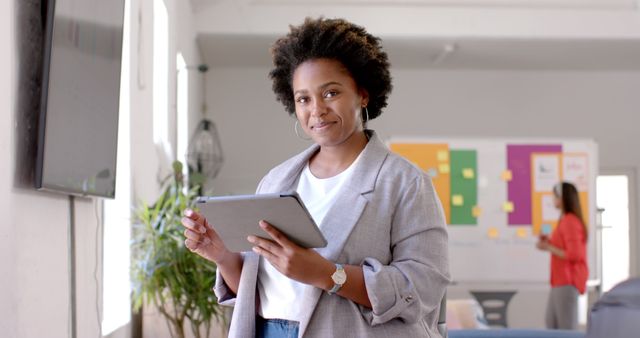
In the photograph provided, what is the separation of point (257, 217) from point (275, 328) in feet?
0.80

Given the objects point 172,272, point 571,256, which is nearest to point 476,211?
point 571,256

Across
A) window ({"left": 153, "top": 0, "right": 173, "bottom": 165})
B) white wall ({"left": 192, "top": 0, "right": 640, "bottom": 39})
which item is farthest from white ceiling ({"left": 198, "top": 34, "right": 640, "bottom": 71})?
window ({"left": 153, "top": 0, "right": 173, "bottom": 165})

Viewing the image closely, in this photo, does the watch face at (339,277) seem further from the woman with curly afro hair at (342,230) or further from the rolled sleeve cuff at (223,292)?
the rolled sleeve cuff at (223,292)

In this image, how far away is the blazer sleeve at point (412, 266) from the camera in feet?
5.28

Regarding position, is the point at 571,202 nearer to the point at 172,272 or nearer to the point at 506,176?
A: the point at 506,176

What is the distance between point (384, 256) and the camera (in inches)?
65.9

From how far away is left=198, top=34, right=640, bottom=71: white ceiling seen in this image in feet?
31.2

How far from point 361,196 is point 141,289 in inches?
112

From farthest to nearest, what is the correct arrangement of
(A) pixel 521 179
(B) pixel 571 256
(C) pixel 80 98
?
(A) pixel 521 179, (B) pixel 571 256, (C) pixel 80 98

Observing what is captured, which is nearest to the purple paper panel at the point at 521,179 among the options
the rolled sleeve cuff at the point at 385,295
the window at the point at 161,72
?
the window at the point at 161,72

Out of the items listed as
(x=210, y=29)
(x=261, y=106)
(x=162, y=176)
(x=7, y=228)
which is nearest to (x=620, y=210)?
(x=261, y=106)

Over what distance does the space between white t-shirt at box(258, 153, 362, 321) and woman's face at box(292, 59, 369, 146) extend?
8 cm

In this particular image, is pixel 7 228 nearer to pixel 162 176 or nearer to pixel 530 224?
pixel 162 176

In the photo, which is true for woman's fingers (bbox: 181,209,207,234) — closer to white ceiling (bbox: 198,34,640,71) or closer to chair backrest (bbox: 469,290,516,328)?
chair backrest (bbox: 469,290,516,328)
